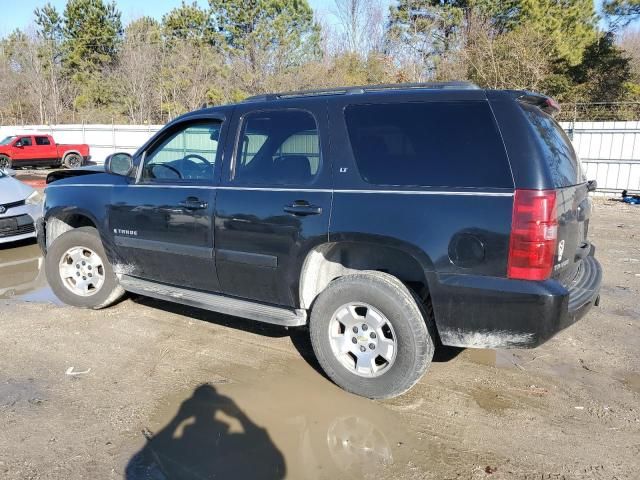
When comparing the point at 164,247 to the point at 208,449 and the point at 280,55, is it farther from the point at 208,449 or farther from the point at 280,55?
the point at 280,55

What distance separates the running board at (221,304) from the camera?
153 inches

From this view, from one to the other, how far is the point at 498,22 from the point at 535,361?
27.3 meters

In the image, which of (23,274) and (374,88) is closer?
(374,88)

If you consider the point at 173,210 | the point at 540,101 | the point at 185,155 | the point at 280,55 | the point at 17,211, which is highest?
the point at 280,55

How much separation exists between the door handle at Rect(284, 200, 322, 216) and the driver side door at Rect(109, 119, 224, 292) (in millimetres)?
751

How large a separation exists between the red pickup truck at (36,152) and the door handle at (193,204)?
2212 cm

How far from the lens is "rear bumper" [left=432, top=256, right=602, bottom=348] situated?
118 inches

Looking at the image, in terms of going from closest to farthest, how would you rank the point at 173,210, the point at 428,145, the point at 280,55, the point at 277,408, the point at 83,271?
the point at 428,145 < the point at 277,408 < the point at 173,210 < the point at 83,271 < the point at 280,55

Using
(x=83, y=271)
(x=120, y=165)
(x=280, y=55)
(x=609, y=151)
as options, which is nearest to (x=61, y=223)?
(x=83, y=271)

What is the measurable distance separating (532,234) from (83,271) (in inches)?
165

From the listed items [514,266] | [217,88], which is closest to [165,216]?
[514,266]

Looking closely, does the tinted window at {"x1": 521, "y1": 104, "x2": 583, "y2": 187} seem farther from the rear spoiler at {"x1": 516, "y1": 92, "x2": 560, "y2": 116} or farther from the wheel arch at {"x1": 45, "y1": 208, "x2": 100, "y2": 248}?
the wheel arch at {"x1": 45, "y1": 208, "x2": 100, "y2": 248}

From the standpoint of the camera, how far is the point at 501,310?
121 inches

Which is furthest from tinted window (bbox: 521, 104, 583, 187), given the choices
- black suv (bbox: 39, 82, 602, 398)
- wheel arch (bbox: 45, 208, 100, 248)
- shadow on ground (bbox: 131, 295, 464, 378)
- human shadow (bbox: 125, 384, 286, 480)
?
wheel arch (bbox: 45, 208, 100, 248)
